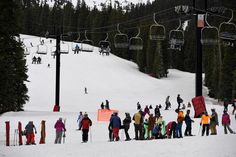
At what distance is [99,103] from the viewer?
206 ft

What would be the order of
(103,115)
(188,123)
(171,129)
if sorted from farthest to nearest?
(103,115)
(188,123)
(171,129)

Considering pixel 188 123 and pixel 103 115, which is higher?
pixel 188 123

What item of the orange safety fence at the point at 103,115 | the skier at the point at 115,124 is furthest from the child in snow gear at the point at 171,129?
the orange safety fence at the point at 103,115

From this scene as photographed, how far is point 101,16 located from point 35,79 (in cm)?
5999

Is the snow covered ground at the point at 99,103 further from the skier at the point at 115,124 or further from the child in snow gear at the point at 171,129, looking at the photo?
the child in snow gear at the point at 171,129

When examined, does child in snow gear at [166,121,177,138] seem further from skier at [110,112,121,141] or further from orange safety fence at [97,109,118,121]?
orange safety fence at [97,109,118,121]

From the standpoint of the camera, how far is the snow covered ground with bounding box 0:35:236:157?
1784cm

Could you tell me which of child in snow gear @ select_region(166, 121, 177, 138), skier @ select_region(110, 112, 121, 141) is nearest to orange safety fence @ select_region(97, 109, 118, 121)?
child in snow gear @ select_region(166, 121, 177, 138)

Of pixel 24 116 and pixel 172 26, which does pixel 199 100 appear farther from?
pixel 172 26

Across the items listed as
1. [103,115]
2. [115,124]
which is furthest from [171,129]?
[103,115]

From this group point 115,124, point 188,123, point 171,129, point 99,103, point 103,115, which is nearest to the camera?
point 115,124

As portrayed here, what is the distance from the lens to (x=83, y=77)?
79.6m

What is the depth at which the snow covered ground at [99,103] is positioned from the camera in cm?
1784

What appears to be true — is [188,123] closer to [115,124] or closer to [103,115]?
[115,124]
